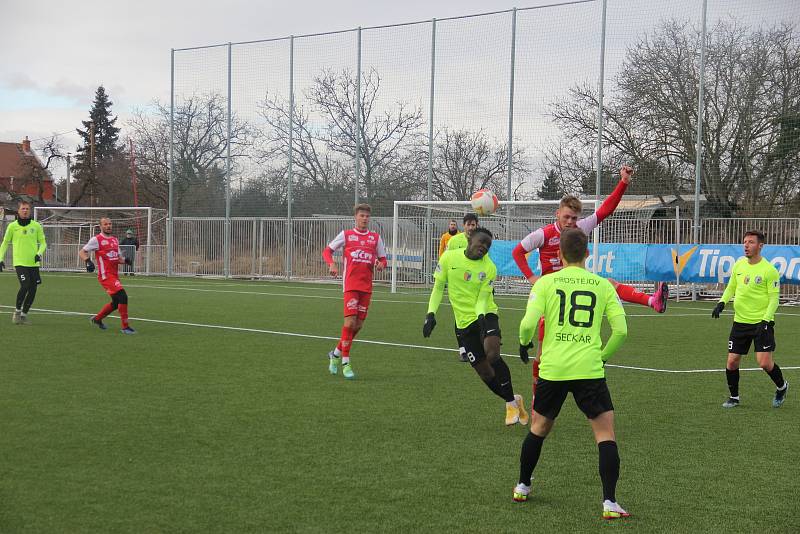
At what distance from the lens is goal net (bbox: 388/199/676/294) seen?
25.2 metres

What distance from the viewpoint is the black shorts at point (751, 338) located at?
8758 mm

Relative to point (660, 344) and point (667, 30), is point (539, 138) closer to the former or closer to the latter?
point (667, 30)

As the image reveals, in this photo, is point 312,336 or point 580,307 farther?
point 312,336

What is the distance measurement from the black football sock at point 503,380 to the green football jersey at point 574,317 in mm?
2583

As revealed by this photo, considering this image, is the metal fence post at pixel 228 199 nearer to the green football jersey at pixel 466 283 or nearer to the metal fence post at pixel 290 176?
the metal fence post at pixel 290 176

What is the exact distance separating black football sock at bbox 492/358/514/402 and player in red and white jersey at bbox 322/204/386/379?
2.81 meters

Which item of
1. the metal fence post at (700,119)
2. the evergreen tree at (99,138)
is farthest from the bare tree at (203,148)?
the evergreen tree at (99,138)

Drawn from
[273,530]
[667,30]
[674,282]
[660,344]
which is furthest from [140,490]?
[667,30]

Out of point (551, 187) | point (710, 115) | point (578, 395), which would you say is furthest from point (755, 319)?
point (551, 187)

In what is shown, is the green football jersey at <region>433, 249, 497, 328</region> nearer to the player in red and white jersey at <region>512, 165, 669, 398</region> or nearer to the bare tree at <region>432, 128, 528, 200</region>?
the player in red and white jersey at <region>512, 165, 669, 398</region>

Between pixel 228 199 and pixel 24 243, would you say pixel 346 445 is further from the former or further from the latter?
pixel 228 199

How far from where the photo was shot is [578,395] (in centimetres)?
524

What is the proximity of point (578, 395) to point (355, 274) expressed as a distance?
563 centimetres

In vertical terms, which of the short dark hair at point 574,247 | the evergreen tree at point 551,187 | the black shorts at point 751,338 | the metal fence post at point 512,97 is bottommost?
the black shorts at point 751,338
